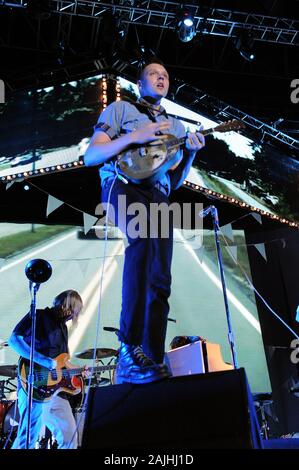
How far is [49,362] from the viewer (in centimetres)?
453

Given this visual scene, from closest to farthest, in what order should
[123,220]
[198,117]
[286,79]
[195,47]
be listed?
[123,220], [198,117], [195,47], [286,79]

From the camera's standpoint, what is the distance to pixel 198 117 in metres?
7.77

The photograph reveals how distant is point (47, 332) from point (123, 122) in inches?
111

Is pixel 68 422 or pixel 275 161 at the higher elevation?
pixel 275 161

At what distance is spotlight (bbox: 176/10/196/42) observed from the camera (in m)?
6.61

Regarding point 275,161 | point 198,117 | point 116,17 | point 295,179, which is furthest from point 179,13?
point 295,179

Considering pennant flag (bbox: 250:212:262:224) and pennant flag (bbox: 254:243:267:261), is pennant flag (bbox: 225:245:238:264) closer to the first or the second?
pennant flag (bbox: 254:243:267:261)

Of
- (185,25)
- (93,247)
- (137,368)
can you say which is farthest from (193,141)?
(93,247)

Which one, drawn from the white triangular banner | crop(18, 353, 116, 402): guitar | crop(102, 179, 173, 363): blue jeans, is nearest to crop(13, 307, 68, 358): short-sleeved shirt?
crop(18, 353, 116, 402): guitar

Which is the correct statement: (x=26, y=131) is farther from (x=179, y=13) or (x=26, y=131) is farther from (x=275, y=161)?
(x=275, y=161)

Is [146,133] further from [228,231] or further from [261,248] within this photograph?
[261,248]

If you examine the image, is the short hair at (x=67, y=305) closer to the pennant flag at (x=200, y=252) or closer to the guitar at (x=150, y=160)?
the guitar at (x=150, y=160)

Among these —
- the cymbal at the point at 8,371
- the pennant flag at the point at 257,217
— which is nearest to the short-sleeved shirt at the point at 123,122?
the cymbal at the point at 8,371

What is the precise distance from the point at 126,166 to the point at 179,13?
5.16m
